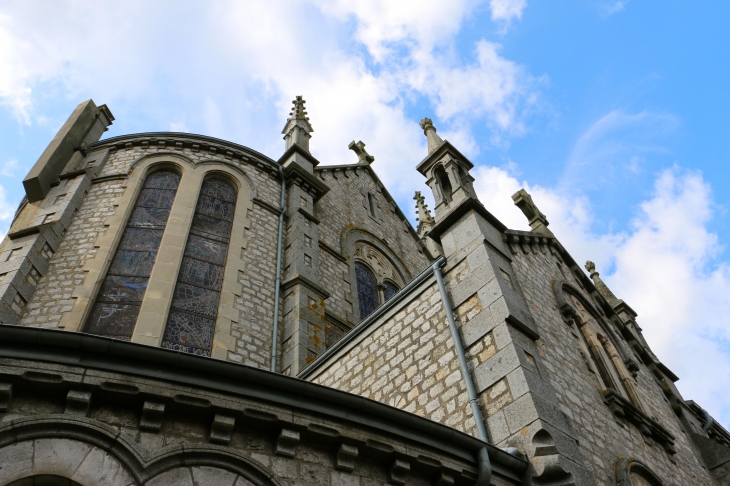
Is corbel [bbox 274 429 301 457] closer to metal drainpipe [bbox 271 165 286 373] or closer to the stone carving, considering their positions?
metal drainpipe [bbox 271 165 286 373]

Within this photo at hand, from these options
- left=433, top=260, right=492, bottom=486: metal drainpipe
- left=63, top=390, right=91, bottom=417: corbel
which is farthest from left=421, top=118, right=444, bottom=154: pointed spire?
left=63, top=390, right=91, bottom=417: corbel

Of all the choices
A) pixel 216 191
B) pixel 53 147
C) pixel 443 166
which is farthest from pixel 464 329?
pixel 53 147

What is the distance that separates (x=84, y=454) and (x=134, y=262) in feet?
23.4

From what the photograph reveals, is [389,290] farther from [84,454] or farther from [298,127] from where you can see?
[84,454]

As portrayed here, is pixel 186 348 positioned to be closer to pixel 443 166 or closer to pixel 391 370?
pixel 391 370

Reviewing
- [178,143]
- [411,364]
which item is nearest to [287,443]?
[411,364]

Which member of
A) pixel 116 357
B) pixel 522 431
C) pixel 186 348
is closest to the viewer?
pixel 116 357

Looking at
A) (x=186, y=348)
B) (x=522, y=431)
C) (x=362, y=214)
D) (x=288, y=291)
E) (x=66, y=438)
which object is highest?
(x=362, y=214)

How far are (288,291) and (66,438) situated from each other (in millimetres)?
7644

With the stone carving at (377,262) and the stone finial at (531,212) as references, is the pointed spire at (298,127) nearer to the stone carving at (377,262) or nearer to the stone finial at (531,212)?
the stone carving at (377,262)

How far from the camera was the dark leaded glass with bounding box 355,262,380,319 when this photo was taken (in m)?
13.7

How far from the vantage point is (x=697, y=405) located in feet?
45.9

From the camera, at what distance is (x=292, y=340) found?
1044cm

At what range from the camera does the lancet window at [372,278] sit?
1396 cm
